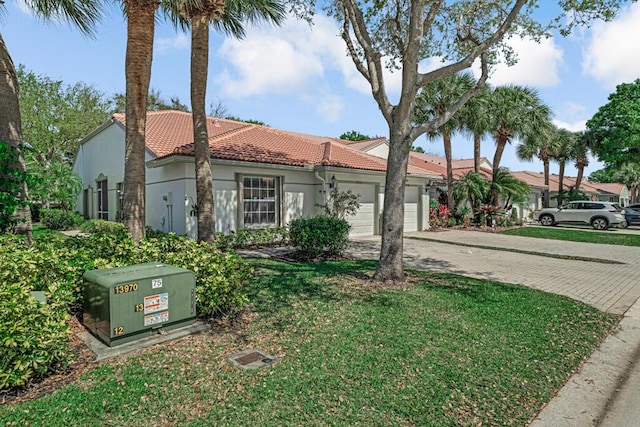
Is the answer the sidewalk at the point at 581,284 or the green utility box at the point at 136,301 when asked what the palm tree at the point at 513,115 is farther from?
the green utility box at the point at 136,301

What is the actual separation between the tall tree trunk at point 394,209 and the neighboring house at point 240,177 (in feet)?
21.1

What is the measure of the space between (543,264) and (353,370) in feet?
30.1

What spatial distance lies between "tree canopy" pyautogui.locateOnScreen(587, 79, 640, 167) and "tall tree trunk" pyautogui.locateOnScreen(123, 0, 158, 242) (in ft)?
112

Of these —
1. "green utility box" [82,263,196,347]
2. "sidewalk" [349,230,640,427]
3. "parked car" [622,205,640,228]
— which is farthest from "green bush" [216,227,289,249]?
"parked car" [622,205,640,228]

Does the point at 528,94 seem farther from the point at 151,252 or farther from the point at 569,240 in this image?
the point at 151,252

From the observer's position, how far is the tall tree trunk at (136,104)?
686 centimetres

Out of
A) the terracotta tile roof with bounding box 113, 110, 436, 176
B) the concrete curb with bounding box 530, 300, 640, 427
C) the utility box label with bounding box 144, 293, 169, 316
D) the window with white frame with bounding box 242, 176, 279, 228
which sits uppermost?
the terracotta tile roof with bounding box 113, 110, 436, 176

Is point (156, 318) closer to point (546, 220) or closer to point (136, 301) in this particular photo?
point (136, 301)

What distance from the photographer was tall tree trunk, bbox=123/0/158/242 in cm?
686

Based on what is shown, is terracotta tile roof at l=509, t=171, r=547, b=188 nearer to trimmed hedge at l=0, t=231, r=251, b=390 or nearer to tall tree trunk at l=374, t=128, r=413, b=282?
tall tree trunk at l=374, t=128, r=413, b=282

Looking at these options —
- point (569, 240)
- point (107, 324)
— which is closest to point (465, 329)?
point (107, 324)

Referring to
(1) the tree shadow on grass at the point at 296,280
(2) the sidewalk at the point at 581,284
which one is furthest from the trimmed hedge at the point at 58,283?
(2) the sidewalk at the point at 581,284

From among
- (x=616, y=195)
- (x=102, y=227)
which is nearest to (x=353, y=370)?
(x=102, y=227)

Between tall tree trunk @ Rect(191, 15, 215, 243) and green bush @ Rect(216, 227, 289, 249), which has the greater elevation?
tall tree trunk @ Rect(191, 15, 215, 243)
